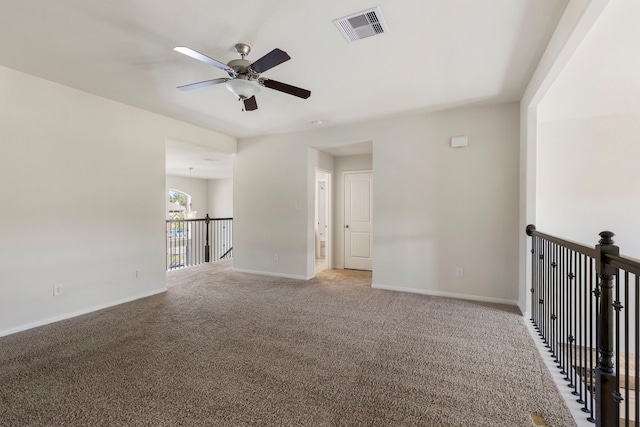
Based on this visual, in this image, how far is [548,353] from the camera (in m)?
2.62

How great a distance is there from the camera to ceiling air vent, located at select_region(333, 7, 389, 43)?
2.16 meters

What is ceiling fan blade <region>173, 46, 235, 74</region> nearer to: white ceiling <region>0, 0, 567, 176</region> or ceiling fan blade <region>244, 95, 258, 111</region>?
white ceiling <region>0, 0, 567, 176</region>

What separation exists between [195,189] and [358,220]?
7.92m

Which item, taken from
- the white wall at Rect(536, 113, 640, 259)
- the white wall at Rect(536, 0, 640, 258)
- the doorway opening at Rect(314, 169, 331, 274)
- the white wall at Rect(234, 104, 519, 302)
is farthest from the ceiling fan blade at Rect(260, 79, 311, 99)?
the white wall at Rect(536, 113, 640, 259)

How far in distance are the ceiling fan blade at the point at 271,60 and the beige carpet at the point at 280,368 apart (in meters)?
2.42

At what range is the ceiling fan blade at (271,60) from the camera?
2.15 metres

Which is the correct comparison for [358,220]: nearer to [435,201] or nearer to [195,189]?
[435,201]

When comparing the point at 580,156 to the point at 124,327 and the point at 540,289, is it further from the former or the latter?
the point at 124,327

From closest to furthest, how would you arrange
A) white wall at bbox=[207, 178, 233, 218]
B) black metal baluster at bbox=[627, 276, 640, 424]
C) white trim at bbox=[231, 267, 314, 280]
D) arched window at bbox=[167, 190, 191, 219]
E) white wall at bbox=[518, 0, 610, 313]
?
black metal baluster at bbox=[627, 276, 640, 424] → white wall at bbox=[518, 0, 610, 313] → white trim at bbox=[231, 267, 314, 280] → arched window at bbox=[167, 190, 191, 219] → white wall at bbox=[207, 178, 233, 218]

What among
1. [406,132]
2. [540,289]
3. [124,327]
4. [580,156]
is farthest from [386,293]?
[124,327]

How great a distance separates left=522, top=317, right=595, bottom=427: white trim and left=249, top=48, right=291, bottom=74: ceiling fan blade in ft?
9.95

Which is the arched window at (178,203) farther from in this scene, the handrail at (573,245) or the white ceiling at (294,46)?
the handrail at (573,245)

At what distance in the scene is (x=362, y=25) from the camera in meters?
2.29

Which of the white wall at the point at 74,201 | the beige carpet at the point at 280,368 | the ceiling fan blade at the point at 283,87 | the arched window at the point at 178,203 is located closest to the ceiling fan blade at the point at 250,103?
the ceiling fan blade at the point at 283,87
